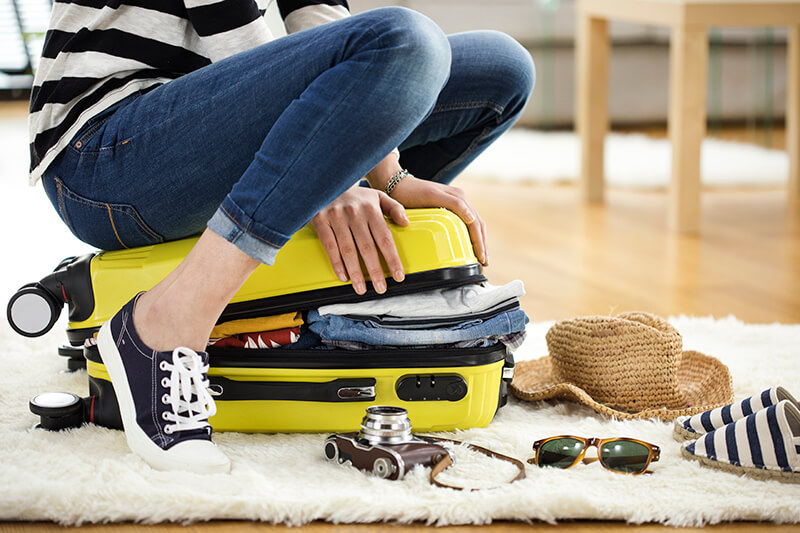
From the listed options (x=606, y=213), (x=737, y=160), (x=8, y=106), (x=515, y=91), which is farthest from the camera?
(x=8, y=106)

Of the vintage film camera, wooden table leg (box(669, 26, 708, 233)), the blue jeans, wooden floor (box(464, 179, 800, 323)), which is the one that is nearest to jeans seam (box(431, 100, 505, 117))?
the blue jeans

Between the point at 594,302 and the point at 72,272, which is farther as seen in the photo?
the point at 594,302

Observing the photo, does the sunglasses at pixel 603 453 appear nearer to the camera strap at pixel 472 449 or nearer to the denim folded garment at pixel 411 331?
the camera strap at pixel 472 449

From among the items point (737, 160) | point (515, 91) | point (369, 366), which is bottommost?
point (737, 160)

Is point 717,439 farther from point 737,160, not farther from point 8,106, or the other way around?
point 8,106

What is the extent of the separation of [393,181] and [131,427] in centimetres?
42

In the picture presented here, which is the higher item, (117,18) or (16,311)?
(117,18)

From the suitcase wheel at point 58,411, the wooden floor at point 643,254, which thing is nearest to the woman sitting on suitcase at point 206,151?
the suitcase wheel at point 58,411

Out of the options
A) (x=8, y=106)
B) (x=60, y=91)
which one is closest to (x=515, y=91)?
(x=60, y=91)

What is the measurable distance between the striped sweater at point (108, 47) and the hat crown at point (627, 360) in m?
0.54

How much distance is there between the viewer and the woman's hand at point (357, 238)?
1.02 m

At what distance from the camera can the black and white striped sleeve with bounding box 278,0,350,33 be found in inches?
47.8

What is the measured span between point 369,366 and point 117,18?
49cm

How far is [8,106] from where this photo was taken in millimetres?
4781
